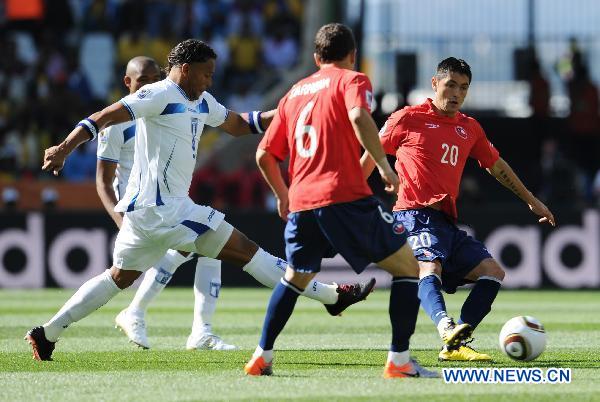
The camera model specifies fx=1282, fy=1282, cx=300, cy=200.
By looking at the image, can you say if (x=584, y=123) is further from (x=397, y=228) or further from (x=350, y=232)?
(x=350, y=232)

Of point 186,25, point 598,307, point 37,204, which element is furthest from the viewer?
point 186,25

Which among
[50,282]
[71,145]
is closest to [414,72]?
[50,282]

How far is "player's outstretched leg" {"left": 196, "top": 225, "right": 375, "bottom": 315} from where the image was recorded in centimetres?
884

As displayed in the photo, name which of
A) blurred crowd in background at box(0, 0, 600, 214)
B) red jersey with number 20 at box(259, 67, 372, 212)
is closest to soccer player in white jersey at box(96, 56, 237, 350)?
red jersey with number 20 at box(259, 67, 372, 212)

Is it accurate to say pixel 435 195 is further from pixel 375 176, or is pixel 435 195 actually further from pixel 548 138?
pixel 548 138

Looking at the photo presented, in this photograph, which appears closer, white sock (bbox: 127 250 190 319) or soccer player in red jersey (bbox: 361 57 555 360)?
soccer player in red jersey (bbox: 361 57 555 360)

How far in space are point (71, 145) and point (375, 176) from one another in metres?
13.5

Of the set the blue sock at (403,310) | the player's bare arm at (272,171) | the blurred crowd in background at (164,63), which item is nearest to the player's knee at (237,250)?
the player's bare arm at (272,171)

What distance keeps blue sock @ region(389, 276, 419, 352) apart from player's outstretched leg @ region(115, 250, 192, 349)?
2.93 m

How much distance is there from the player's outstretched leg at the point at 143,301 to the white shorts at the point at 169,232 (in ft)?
3.96

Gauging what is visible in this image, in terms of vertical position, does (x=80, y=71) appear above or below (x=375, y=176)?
above

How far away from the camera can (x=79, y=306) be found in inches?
351

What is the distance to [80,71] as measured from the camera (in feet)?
77.7

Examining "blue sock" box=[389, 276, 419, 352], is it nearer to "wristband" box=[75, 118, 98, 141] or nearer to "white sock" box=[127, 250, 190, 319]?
"wristband" box=[75, 118, 98, 141]
